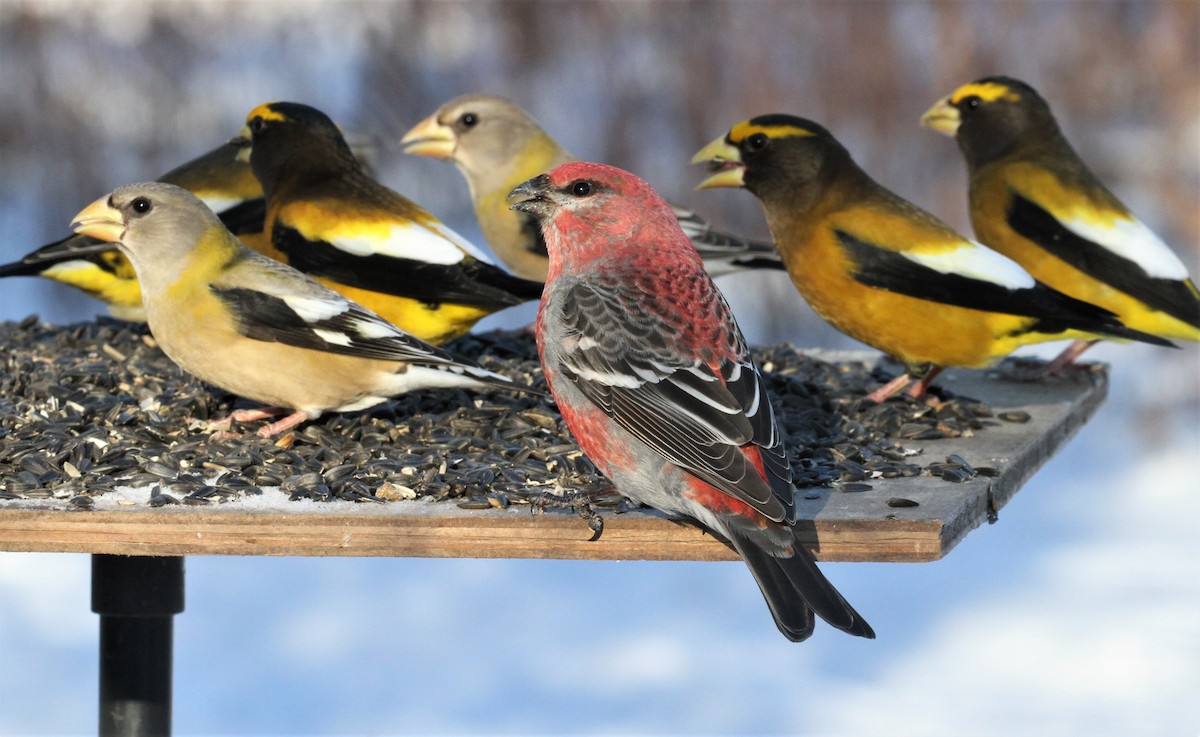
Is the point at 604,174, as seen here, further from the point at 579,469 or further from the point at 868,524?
the point at 868,524

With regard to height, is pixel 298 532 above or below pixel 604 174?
below

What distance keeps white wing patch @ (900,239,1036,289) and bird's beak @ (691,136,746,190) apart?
771 mm

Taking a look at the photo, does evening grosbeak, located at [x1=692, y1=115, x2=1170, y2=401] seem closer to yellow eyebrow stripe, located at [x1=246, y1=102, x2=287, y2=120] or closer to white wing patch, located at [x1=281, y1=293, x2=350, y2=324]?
white wing patch, located at [x1=281, y1=293, x2=350, y2=324]

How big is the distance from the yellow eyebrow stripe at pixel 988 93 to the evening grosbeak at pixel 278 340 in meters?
2.70

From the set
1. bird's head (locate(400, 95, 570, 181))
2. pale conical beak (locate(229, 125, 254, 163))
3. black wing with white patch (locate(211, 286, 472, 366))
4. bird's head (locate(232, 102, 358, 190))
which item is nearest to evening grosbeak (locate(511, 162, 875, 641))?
black wing with white patch (locate(211, 286, 472, 366))

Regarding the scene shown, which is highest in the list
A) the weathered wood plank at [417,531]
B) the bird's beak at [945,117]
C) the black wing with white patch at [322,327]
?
the bird's beak at [945,117]

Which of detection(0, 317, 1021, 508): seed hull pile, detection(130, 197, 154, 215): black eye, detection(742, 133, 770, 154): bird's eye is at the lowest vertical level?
detection(0, 317, 1021, 508): seed hull pile

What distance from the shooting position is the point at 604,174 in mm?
3646

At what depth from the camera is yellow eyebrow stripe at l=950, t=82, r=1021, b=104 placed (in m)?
5.90

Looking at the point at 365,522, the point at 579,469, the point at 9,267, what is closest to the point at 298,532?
the point at 365,522

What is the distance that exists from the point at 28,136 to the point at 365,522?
5.98 metres

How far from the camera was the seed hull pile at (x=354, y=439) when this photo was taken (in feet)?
11.9

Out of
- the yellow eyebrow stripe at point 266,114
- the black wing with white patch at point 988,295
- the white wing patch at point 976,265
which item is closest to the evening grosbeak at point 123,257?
the yellow eyebrow stripe at point 266,114

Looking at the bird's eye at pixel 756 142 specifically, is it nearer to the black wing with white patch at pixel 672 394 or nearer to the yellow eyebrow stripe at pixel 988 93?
the yellow eyebrow stripe at pixel 988 93
